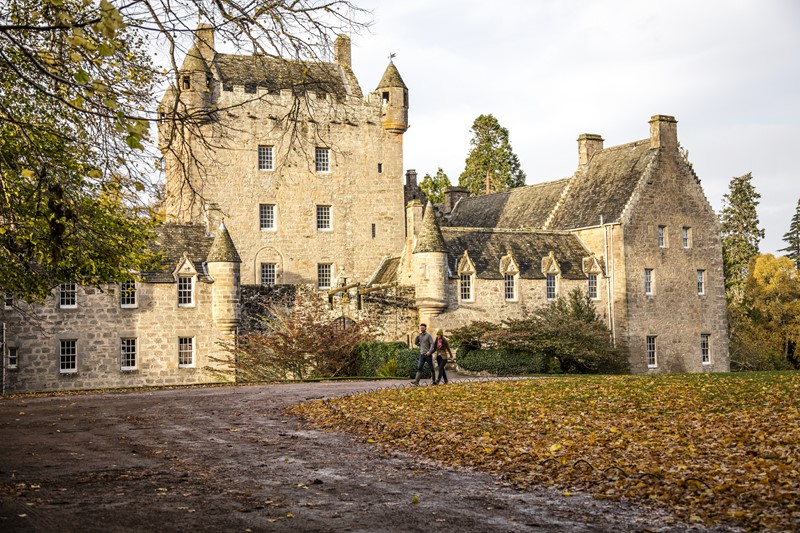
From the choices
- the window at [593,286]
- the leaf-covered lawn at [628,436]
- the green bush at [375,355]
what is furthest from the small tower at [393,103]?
the leaf-covered lawn at [628,436]

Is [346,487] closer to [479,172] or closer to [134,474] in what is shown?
[134,474]

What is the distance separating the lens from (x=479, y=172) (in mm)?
75500

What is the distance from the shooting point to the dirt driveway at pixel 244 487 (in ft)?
28.8

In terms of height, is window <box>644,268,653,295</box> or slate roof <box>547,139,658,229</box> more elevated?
slate roof <box>547,139,658,229</box>

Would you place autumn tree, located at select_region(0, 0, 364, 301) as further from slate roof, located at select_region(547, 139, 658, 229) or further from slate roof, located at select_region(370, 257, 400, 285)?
slate roof, located at select_region(547, 139, 658, 229)

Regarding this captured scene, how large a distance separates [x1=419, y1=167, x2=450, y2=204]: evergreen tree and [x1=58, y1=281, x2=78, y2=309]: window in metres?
39.6

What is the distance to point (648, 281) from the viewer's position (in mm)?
48781

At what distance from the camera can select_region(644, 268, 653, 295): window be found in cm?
4841

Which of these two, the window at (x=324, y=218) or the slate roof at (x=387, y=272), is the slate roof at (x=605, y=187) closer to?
the slate roof at (x=387, y=272)

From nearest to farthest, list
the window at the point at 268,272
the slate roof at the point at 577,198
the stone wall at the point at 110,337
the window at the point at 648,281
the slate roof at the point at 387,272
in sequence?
the stone wall at the point at 110,337, the slate roof at the point at 387,272, the window at the point at 268,272, the window at the point at 648,281, the slate roof at the point at 577,198

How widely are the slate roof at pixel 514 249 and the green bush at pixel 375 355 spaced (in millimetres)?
7007

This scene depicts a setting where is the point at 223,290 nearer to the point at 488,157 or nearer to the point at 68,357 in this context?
the point at 68,357

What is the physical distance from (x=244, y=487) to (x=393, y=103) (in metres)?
41.1

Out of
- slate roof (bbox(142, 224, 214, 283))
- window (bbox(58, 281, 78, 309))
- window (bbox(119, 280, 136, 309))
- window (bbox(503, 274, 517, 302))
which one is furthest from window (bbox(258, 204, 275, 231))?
window (bbox(58, 281, 78, 309))
